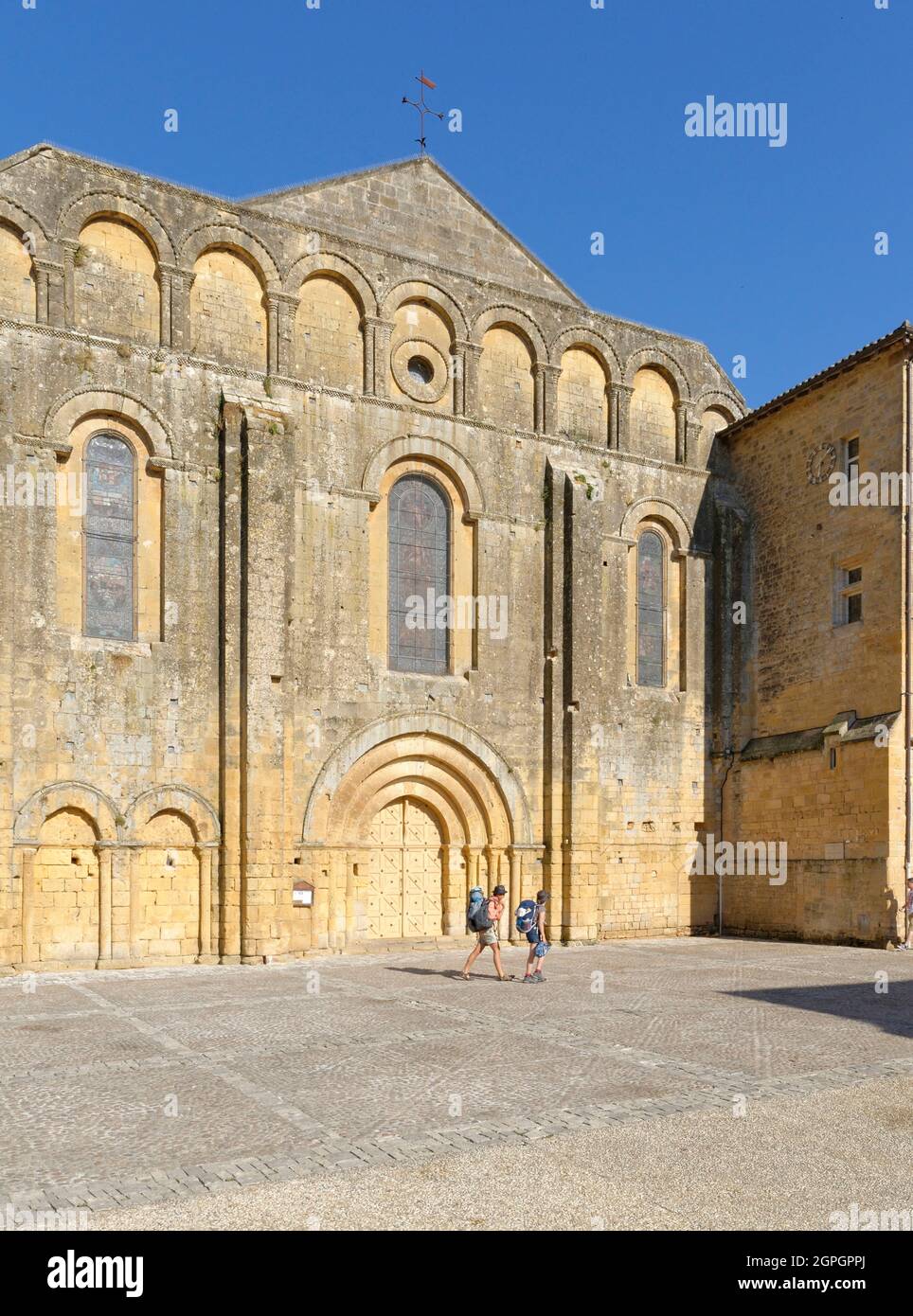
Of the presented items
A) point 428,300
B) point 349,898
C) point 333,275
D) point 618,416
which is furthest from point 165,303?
point 349,898

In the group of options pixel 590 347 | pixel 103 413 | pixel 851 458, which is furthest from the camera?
pixel 590 347

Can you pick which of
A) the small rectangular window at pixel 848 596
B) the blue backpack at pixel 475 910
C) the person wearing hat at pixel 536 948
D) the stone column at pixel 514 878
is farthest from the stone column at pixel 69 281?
the small rectangular window at pixel 848 596

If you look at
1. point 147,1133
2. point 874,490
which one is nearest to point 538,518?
point 874,490

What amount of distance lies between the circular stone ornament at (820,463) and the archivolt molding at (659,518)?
2622 mm

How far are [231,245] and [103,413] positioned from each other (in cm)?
378

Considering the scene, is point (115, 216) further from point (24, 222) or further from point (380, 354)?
point (380, 354)

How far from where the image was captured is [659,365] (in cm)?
2359

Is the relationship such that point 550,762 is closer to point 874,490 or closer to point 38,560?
point 874,490

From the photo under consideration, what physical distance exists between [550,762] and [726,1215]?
15.3 metres

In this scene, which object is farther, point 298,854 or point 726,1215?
point 298,854

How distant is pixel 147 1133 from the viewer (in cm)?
736

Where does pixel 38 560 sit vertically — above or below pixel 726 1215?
above

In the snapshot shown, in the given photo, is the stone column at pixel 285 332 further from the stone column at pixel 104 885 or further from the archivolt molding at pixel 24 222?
the stone column at pixel 104 885

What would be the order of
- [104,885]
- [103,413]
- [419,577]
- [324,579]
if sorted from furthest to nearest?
[419,577]
[324,579]
[103,413]
[104,885]
